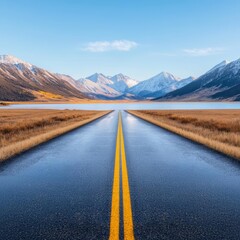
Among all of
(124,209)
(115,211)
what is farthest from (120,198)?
(115,211)

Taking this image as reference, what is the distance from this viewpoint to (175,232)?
4.17 metres

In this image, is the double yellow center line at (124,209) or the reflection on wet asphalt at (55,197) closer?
the double yellow center line at (124,209)

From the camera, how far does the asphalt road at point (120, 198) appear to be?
4.24m

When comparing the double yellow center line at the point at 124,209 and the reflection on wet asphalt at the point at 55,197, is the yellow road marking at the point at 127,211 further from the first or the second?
the reflection on wet asphalt at the point at 55,197

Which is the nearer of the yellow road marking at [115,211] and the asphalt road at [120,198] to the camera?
the yellow road marking at [115,211]

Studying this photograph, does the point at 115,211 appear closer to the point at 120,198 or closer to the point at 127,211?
Result: the point at 127,211

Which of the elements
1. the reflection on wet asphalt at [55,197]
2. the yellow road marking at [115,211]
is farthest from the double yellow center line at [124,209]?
the reflection on wet asphalt at [55,197]

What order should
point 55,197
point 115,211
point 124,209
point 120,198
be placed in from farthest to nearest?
point 55,197 → point 120,198 → point 124,209 → point 115,211

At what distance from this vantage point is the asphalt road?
Answer: 13.9ft

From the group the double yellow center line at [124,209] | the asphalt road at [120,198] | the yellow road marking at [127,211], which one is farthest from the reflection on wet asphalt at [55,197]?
the yellow road marking at [127,211]

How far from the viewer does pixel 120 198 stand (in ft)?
18.8

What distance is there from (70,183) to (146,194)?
6.70 ft

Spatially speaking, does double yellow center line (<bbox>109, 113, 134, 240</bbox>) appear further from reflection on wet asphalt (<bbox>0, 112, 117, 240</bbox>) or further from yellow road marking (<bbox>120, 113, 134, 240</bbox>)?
reflection on wet asphalt (<bbox>0, 112, 117, 240</bbox>)

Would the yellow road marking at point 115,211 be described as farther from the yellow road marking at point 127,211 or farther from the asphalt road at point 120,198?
the yellow road marking at point 127,211
